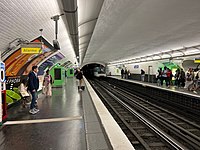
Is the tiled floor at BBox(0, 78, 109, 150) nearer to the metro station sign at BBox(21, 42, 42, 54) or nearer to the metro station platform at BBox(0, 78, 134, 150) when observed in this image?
the metro station platform at BBox(0, 78, 134, 150)

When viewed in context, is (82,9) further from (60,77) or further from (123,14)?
(60,77)

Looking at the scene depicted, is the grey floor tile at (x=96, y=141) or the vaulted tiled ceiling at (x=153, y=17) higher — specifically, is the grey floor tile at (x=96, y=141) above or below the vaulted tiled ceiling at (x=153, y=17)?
below

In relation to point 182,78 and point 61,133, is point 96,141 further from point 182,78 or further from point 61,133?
point 182,78

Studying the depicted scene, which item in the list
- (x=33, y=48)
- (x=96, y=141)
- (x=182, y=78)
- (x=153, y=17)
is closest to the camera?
(x=96, y=141)

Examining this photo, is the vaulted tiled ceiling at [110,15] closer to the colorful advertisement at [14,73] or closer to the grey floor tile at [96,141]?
the colorful advertisement at [14,73]

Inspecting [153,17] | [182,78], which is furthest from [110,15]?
[182,78]

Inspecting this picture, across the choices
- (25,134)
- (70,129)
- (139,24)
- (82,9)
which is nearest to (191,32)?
(139,24)

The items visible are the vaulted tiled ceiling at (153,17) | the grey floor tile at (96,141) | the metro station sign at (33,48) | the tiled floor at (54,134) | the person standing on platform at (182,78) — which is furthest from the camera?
the person standing on platform at (182,78)

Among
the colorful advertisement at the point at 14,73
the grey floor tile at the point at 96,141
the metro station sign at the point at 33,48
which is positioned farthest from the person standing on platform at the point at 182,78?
the grey floor tile at the point at 96,141

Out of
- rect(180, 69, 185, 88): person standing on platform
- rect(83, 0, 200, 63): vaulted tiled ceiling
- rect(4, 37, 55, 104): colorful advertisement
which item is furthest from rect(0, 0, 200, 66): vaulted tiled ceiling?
rect(180, 69, 185, 88): person standing on platform

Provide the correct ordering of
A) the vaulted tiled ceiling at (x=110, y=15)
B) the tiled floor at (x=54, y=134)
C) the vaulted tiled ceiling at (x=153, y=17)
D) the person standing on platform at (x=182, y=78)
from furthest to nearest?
the person standing on platform at (x=182, y=78), the vaulted tiled ceiling at (x=153, y=17), the vaulted tiled ceiling at (x=110, y=15), the tiled floor at (x=54, y=134)

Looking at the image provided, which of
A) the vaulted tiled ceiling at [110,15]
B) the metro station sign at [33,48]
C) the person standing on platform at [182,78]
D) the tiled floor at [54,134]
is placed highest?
the vaulted tiled ceiling at [110,15]

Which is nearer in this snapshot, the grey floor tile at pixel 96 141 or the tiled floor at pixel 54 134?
the grey floor tile at pixel 96 141

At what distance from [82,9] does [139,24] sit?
313cm
